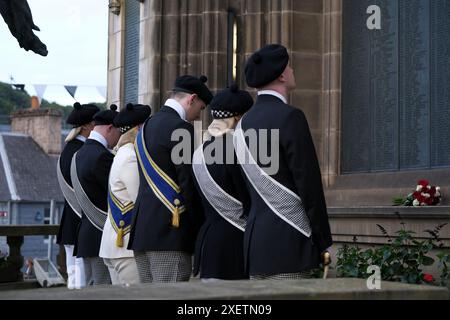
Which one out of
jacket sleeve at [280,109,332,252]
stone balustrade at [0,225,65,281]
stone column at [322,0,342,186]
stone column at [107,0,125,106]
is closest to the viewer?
jacket sleeve at [280,109,332,252]

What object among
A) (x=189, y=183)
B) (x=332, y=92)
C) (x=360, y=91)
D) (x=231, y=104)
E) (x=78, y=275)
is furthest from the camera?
(x=332, y=92)

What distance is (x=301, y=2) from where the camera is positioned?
11.5 meters

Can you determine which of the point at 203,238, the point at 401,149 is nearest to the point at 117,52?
the point at 401,149

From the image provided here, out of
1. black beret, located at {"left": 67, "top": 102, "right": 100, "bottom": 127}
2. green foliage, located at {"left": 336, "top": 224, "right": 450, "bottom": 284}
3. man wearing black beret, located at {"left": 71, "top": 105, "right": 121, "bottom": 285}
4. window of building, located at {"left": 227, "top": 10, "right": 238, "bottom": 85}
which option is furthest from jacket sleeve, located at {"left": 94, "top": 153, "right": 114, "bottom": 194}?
window of building, located at {"left": 227, "top": 10, "right": 238, "bottom": 85}

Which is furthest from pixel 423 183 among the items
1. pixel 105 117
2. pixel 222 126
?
pixel 222 126

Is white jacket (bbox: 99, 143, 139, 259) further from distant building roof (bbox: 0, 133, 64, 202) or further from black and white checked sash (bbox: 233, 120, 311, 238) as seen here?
distant building roof (bbox: 0, 133, 64, 202)

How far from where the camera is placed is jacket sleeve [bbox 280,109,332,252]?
17.4ft

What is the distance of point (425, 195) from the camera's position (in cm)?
896

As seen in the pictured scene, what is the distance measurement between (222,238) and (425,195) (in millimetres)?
2991

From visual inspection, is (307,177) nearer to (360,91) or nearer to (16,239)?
(360,91)

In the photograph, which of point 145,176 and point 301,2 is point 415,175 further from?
point 145,176

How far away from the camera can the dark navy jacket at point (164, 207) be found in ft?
22.0

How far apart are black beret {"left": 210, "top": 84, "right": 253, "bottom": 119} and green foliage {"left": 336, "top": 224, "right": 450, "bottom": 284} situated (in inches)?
74.8

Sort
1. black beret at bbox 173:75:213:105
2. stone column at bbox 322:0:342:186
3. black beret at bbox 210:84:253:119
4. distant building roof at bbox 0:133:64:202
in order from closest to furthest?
black beret at bbox 210:84:253:119, black beret at bbox 173:75:213:105, stone column at bbox 322:0:342:186, distant building roof at bbox 0:133:64:202
